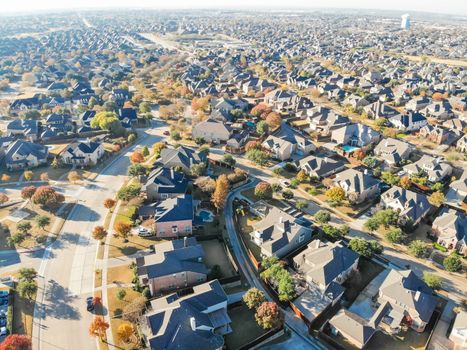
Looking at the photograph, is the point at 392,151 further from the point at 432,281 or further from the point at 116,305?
the point at 116,305

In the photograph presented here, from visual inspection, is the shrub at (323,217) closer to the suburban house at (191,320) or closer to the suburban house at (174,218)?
the suburban house at (174,218)

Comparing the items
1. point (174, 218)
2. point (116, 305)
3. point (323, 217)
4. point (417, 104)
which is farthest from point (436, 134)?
point (116, 305)

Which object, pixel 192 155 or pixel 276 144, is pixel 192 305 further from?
Result: pixel 276 144

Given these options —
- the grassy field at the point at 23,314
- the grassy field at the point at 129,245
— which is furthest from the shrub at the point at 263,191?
the grassy field at the point at 23,314

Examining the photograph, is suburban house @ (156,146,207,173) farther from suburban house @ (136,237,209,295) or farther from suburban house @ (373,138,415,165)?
suburban house @ (373,138,415,165)

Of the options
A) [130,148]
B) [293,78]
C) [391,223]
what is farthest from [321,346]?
[293,78]

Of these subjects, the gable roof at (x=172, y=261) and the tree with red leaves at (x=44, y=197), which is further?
the tree with red leaves at (x=44, y=197)
